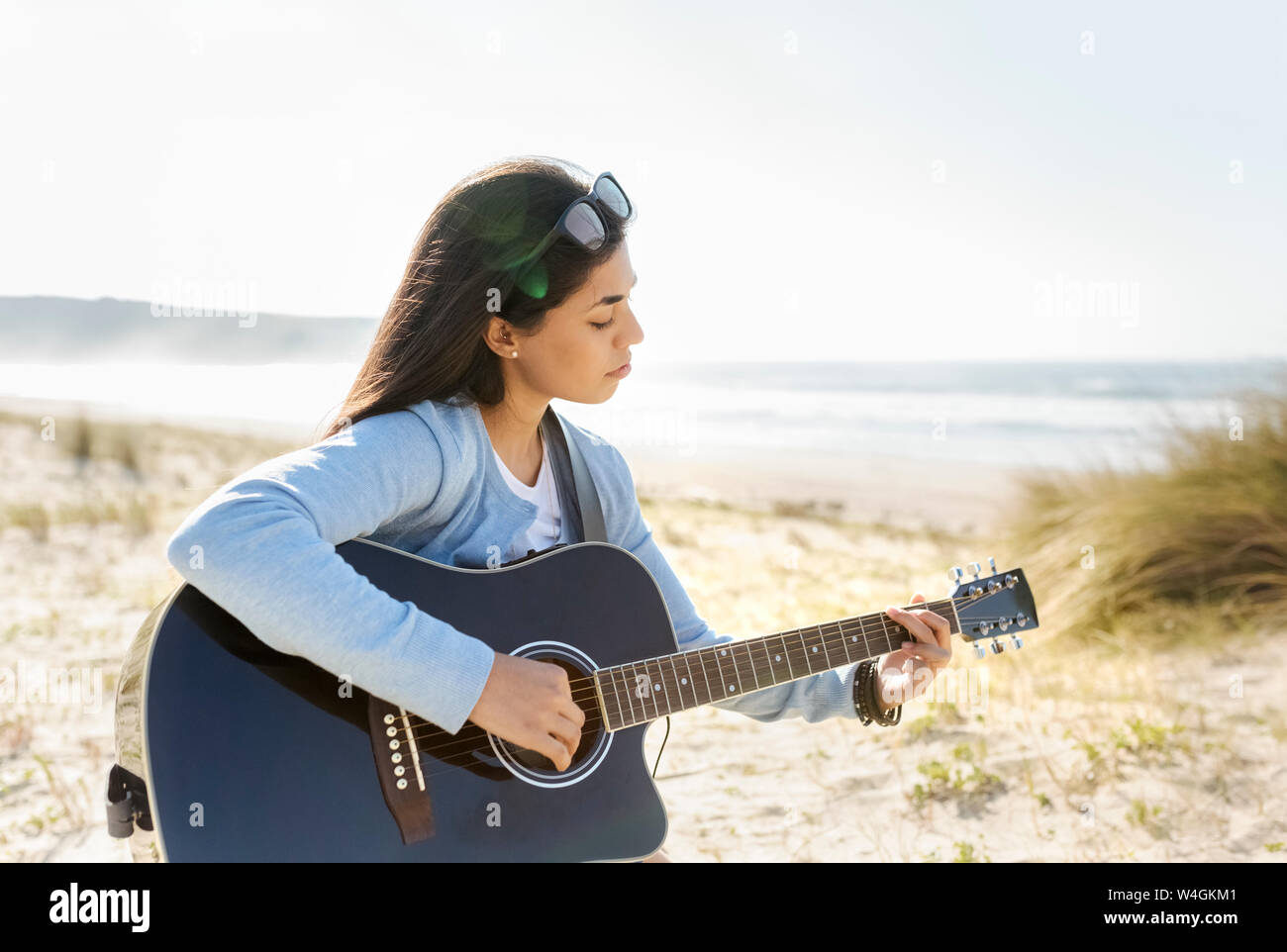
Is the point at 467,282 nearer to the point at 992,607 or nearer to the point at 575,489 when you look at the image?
the point at 575,489

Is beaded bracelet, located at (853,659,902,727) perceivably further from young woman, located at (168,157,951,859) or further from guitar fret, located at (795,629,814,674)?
guitar fret, located at (795,629,814,674)

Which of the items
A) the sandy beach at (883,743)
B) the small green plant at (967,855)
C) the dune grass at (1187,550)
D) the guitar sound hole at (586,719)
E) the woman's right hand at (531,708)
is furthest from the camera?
the dune grass at (1187,550)

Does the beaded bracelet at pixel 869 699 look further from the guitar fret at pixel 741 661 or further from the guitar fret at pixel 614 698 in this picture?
the guitar fret at pixel 614 698

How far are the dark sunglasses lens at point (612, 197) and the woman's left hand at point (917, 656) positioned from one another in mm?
1222

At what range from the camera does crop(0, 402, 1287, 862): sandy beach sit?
342 cm

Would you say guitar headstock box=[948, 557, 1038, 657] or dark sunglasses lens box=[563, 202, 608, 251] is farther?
guitar headstock box=[948, 557, 1038, 657]

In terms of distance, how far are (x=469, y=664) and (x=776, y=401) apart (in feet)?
94.2

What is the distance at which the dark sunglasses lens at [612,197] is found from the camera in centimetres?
241

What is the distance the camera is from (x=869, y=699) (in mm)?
2564

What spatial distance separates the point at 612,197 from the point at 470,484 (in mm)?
793

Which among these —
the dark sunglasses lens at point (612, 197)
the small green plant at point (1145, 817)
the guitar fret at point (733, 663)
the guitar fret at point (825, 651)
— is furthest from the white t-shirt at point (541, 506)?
the small green plant at point (1145, 817)

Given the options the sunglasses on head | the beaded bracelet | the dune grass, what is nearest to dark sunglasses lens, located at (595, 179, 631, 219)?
the sunglasses on head
